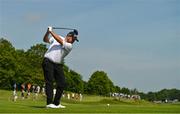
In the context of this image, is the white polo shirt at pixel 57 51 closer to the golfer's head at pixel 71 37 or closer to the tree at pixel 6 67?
the golfer's head at pixel 71 37

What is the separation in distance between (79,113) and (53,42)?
3240 mm

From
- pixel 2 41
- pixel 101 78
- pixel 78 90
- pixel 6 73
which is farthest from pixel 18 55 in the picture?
pixel 101 78

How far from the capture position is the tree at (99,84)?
177875 millimetres

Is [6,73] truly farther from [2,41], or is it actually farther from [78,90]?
[78,90]

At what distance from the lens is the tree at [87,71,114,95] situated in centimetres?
17788

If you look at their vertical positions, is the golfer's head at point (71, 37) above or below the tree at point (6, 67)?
below

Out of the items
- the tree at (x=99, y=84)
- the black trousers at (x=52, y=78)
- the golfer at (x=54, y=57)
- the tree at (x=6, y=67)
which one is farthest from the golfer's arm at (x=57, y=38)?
the tree at (x=99, y=84)

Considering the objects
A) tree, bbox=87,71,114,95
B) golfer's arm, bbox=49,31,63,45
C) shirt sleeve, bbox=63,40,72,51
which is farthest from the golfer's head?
tree, bbox=87,71,114,95

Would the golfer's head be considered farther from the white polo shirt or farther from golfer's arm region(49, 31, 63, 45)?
golfer's arm region(49, 31, 63, 45)

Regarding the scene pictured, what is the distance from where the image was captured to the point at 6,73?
11581cm

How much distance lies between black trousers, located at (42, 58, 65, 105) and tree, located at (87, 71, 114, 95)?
161 m

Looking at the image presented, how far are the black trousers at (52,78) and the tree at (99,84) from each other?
161448mm

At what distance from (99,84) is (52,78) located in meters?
162

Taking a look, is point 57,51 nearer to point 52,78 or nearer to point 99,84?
point 52,78
